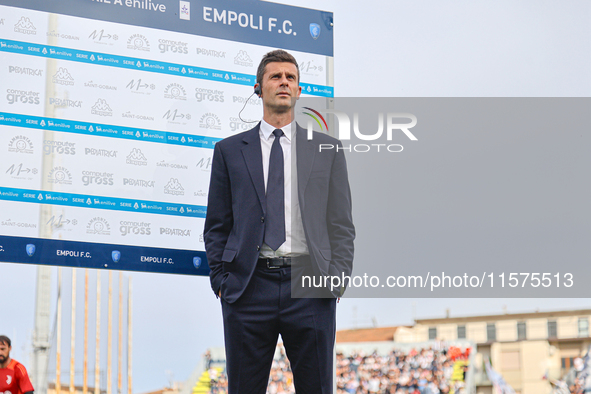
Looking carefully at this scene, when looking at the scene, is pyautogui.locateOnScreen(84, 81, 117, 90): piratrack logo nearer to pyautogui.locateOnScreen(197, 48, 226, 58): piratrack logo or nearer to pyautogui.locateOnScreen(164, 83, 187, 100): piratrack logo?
pyautogui.locateOnScreen(164, 83, 187, 100): piratrack logo

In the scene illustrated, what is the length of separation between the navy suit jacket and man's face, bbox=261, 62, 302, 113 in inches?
5.4

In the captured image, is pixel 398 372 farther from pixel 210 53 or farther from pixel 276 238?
pixel 276 238

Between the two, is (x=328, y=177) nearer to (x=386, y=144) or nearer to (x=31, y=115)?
(x=386, y=144)

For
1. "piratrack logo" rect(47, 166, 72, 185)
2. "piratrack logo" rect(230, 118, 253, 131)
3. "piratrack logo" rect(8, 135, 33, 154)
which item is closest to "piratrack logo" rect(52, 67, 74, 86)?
"piratrack logo" rect(8, 135, 33, 154)

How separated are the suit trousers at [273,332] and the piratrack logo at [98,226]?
1210mm

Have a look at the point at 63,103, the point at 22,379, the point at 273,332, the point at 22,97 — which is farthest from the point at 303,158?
the point at 22,379

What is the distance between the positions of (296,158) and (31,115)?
1510 millimetres

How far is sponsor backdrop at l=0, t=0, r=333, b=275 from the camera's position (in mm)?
3254

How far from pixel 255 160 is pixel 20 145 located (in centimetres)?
139

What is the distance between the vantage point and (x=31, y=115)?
330 centimetres

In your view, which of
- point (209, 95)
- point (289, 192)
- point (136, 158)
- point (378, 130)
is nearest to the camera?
point (289, 192)

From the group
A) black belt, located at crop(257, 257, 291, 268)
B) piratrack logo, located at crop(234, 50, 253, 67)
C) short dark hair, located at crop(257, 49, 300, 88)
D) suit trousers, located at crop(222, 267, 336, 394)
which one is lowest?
suit trousers, located at crop(222, 267, 336, 394)

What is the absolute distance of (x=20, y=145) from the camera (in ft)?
10.7

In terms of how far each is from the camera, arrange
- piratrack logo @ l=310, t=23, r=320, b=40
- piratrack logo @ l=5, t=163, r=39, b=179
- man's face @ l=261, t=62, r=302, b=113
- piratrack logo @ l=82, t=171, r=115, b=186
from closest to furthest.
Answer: man's face @ l=261, t=62, r=302, b=113, piratrack logo @ l=5, t=163, r=39, b=179, piratrack logo @ l=82, t=171, r=115, b=186, piratrack logo @ l=310, t=23, r=320, b=40
